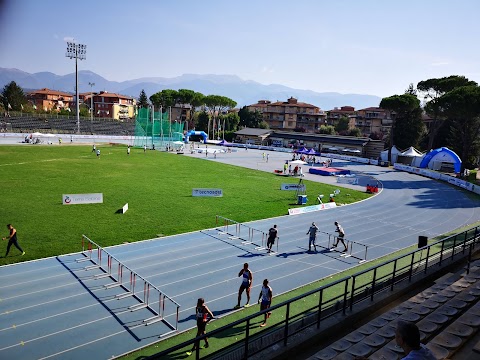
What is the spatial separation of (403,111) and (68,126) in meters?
66.4

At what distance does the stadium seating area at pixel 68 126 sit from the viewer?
7244cm

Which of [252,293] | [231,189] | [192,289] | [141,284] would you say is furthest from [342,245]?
[231,189]

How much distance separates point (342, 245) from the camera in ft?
59.4

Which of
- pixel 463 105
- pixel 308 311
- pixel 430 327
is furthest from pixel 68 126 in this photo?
pixel 430 327

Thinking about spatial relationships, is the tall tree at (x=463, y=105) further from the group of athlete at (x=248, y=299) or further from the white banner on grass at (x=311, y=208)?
the group of athlete at (x=248, y=299)

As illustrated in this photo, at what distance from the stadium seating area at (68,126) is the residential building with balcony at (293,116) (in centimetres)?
4136

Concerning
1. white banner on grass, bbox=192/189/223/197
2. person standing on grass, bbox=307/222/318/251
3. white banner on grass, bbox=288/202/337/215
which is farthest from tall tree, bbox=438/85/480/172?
person standing on grass, bbox=307/222/318/251

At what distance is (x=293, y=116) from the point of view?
115188mm

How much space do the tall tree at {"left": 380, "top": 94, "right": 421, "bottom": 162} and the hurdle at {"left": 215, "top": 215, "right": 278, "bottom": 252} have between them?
5197 centimetres

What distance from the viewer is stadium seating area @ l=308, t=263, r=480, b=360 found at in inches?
230

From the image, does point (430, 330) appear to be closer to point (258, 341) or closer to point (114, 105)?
point (258, 341)

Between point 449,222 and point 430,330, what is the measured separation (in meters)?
20.1

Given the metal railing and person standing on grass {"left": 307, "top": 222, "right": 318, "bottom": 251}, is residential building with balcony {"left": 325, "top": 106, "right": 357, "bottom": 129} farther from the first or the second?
the metal railing

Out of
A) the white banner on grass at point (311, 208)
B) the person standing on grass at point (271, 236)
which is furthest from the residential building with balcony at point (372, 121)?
the person standing on grass at point (271, 236)
